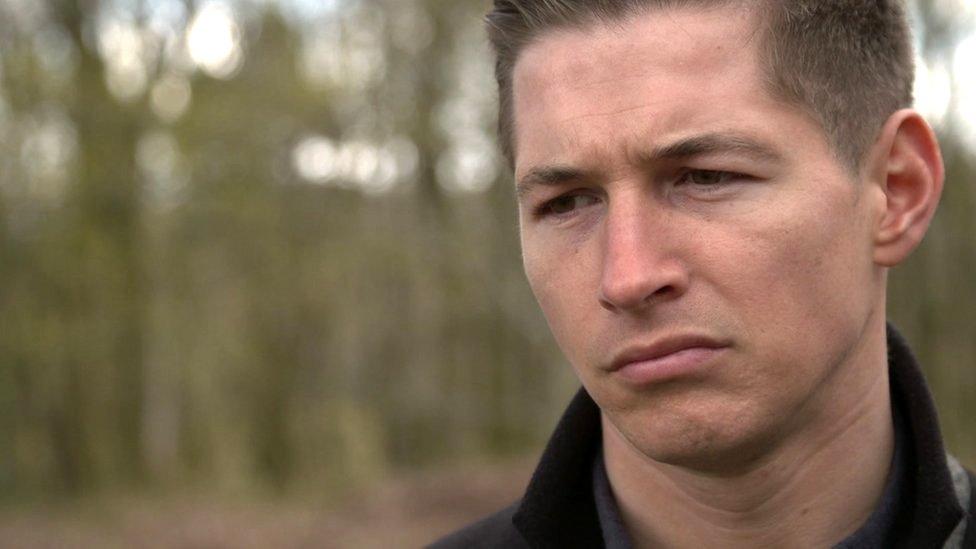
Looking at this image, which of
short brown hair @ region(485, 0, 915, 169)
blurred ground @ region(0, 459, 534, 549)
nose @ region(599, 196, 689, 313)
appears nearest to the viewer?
nose @ region(599, 196, 689, 313)

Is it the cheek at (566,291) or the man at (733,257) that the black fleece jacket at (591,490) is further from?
the cheek at (566,291)

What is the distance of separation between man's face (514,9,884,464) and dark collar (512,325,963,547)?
0.18m

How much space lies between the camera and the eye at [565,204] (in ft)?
6.32

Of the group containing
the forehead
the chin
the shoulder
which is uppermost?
the forehead

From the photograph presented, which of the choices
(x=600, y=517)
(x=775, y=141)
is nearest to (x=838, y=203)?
(x=775, y=141)

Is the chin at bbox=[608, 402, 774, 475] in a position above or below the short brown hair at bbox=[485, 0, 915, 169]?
below

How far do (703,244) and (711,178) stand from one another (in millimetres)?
111

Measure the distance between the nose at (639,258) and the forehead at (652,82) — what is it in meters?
0.12

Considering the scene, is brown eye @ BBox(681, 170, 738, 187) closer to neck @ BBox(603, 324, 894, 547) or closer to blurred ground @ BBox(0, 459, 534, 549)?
neck @ BBox(603, 324, 894, 547)

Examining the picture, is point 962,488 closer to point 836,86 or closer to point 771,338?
point 771,338

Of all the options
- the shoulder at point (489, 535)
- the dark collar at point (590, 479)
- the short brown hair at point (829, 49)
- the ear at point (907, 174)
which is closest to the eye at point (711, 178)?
the short brown hair at point (829, 49)

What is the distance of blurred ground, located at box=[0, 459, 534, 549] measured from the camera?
1330cm

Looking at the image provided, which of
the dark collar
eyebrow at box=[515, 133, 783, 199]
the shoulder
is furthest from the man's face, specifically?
the shoulder

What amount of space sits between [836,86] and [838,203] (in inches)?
8.3
